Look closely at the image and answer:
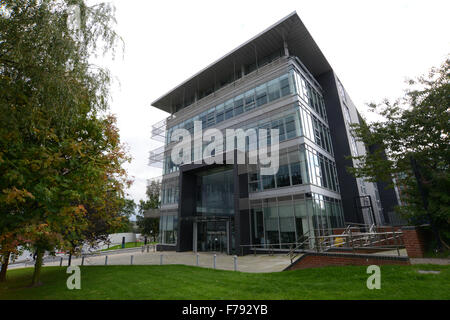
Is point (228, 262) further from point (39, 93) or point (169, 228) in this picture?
point (169, 228)

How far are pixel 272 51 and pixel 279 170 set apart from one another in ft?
45.0

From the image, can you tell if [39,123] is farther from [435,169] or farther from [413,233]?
[435,169]

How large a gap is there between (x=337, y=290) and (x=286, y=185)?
514 inches

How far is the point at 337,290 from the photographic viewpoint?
6.25 metres

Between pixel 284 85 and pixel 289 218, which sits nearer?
pixel 289 218

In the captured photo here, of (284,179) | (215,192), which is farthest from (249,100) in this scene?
(215,192)

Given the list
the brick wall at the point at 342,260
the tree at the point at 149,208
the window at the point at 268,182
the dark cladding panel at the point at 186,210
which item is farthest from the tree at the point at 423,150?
the tree at the point at 149,208

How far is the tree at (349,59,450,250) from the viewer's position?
392 inches

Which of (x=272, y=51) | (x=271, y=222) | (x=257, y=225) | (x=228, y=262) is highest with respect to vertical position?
(x=272, y=51)

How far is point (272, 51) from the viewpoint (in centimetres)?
2492
